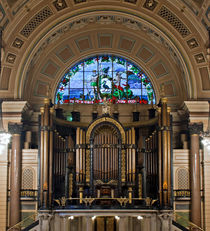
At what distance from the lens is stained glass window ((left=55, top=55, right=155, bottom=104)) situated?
2530cm

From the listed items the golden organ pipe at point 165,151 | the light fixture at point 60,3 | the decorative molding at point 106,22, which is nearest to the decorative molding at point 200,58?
the decorative molding at point 106,22

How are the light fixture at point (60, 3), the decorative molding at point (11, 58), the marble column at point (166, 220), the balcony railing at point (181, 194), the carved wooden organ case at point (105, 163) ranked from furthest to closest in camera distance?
the decorative molding at point (11, 58) < the light fixture at point (60, 3) < the balcony railing at point (181, 194) < the carved wooden organ case at point (105, 163) < the marble column at point (166, 220)

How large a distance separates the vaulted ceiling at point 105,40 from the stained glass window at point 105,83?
1.54 feet

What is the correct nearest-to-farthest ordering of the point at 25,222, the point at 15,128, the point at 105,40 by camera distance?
the point at 25,222 → the point at 15,128 → the point at 105,40

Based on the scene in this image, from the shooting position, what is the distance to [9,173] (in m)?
22.1

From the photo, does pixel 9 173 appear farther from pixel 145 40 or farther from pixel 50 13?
pixel 145 40

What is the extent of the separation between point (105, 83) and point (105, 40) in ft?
7.43

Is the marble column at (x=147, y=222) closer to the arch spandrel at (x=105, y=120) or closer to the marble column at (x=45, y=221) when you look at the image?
the arch spandrel at (x=105, y=120)

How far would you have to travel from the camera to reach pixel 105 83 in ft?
84.0

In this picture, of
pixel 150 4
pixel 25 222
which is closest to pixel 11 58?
pixel 150 4

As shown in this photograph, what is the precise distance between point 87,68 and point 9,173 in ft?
23.6

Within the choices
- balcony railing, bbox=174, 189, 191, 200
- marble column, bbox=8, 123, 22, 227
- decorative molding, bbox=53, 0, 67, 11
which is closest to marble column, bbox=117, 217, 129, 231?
balcony railing, bbox=174, 189, 191, 200

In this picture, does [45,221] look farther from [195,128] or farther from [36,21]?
[36,21]

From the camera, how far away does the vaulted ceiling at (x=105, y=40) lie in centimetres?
2214
